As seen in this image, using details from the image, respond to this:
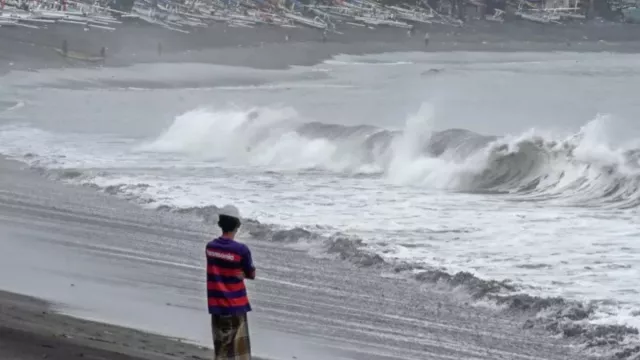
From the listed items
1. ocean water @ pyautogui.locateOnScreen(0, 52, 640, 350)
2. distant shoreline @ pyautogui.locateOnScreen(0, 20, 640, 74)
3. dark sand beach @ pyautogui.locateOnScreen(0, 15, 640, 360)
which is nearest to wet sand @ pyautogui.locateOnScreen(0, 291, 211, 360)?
dark sand beach @ pyautogui.locateOnScreen(0, 15, 640, 360)

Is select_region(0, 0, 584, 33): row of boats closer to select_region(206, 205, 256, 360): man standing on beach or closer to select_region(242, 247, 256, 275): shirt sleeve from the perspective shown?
select_region(206, 205, 256, 360): man standing on beach

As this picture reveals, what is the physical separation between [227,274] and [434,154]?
19.5 m

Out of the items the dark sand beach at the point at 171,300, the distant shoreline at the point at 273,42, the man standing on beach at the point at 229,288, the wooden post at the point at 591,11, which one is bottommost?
the distant shoreline at the point at 273,42

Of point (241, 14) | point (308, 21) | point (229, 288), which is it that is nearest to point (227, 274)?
point (229, 288)

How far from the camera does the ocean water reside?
14.4 meters

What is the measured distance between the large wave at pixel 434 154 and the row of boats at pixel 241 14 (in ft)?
154

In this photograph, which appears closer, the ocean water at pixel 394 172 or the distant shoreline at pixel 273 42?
the ocean water at pixel 394 172

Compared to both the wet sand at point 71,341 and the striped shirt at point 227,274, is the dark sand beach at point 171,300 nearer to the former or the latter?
the wet sand at point 71,341

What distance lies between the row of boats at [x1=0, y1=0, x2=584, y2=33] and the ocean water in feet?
95.2

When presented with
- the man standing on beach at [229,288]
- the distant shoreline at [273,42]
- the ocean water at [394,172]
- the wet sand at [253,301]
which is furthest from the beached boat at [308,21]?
the man standing on beach at [229,288]

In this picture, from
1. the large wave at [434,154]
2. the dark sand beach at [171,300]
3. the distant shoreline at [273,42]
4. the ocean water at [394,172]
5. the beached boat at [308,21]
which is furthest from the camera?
the beached boat at [308,21]

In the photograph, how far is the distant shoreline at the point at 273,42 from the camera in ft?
243

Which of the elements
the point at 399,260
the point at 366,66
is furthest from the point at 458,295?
the point at 366,66

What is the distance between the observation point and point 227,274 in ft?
25.1
